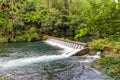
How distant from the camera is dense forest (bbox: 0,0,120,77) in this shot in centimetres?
621

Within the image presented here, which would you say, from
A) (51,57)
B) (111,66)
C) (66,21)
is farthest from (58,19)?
(111,66)

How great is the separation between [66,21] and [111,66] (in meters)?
28.4

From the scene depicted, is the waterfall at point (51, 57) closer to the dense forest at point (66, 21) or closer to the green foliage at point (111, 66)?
the dense forest at point (66, 21)

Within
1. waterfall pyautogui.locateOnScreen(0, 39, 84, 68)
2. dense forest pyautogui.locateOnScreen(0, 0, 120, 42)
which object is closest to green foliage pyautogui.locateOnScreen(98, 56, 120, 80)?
dense forest pyautogui.locateOnScreen(0, 0, 120, 42)

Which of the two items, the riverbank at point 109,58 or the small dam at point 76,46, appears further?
the small dam at point 76,46

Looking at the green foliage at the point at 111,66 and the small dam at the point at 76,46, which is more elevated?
the green foliage at the point at 111,66

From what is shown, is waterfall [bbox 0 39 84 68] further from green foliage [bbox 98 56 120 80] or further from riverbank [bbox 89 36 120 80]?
green foliage [bbox 98 56 120 80]

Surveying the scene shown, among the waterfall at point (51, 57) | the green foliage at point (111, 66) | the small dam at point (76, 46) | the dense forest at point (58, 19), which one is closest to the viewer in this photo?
the dense forest at point (58, 19)

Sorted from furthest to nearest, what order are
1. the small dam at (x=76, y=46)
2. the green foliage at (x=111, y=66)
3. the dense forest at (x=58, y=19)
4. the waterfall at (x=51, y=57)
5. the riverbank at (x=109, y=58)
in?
1. the small dam at (x=76, y=46)
2. the waterfall at (x=51, y=57)
3. the green foliage at (x=111, y=66)
4. the riverbank at (x=109, y=58)
5. the dense forest at (x=58, y=19)

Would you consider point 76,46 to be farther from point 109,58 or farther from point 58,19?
point 58,19

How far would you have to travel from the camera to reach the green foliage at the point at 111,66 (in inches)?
489

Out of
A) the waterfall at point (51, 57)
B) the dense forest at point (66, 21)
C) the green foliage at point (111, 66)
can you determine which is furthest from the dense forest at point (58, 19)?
the waterfall at point (51, 57)

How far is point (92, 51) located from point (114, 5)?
10.3m

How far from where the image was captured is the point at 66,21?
136ft
